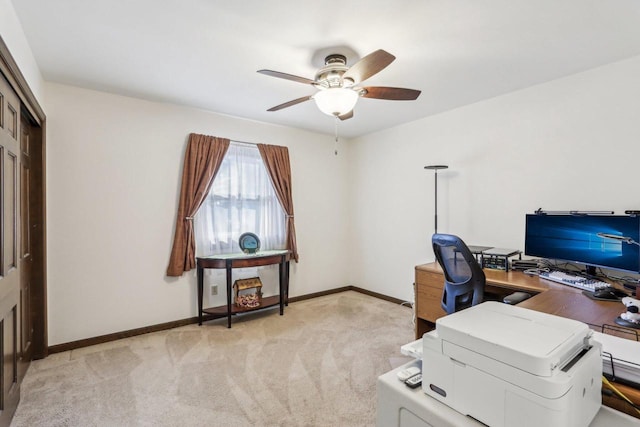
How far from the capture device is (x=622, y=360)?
100 cm

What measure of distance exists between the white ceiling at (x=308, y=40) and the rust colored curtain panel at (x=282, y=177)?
1054 mm

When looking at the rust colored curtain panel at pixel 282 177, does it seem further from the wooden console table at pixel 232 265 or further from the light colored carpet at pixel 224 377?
the light colored carpet at pixel 224 377

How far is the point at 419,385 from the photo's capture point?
38.9 inches

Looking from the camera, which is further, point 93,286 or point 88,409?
point 93,286

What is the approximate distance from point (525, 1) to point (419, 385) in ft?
6.73

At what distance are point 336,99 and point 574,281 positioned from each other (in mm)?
2114

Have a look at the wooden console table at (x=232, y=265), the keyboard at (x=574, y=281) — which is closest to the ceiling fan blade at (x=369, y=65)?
the keyboard at (x=574, y=281)

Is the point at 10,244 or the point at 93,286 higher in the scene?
the point at 10,244

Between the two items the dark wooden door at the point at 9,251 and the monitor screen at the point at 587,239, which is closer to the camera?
the dark wooden door at the point at 9,251

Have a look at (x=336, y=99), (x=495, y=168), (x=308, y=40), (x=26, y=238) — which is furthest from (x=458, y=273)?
(x=26, y=238)

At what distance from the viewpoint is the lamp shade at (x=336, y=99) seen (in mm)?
2064

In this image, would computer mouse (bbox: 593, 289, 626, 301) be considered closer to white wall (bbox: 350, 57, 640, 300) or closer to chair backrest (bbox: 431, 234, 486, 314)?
chair backrest (bbox: 431, 234, 486, 314)

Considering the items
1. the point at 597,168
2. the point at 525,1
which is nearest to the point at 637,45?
the point at 597,168

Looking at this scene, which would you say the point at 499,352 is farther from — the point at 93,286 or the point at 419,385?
the point at 93,286
